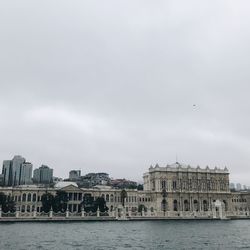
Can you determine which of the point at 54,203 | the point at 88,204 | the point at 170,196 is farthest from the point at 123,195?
the point at 54,203

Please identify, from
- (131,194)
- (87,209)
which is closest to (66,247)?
(87,209)

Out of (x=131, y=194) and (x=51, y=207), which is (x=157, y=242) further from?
(x=131, y=194)

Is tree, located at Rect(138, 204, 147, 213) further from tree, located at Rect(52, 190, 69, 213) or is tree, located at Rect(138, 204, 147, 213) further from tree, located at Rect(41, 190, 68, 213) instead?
tree, located at Rect(41, 190, 68, 213)

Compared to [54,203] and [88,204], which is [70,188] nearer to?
[88,204]

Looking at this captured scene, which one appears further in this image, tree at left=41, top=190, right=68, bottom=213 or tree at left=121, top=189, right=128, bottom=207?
tree at left=121, top=189, right=128, bottom=207

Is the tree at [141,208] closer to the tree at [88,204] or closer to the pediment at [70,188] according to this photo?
the tree at [88,204]

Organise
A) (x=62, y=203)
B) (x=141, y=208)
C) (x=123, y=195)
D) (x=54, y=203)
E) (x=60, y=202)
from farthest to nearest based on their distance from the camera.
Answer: (x=123, y=195) → (x=141, y=208) → (x=62, y=203) → (x=60, y=202) → (x=54, y=203)

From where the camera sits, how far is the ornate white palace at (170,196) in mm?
108375

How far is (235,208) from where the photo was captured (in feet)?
429

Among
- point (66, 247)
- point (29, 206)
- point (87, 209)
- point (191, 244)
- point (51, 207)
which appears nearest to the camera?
point (66, 247)

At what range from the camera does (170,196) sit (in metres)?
120

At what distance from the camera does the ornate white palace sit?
108 metres

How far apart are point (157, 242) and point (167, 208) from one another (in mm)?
78883

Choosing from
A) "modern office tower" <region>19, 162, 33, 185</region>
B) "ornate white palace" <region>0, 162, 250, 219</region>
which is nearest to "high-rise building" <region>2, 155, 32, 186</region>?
"modern office tower" <region>19, 162, 33, 185</region>
